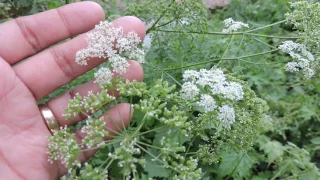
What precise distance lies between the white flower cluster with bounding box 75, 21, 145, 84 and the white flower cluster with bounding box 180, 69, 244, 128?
43 cm

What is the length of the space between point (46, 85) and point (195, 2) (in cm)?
156

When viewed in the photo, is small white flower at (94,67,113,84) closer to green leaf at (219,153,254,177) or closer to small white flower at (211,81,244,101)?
small white flower at (211,81,244,101)

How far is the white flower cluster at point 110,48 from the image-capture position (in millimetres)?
2857

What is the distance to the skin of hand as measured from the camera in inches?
123

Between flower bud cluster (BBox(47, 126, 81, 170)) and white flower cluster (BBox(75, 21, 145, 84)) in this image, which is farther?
white flower cluster (BBox(75, 21, 145, 84))

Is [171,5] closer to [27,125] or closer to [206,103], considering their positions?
[206,103]

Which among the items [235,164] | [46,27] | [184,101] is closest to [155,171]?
[235,164]

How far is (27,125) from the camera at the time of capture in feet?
10.6

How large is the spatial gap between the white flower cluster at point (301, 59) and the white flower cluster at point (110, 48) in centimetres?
138

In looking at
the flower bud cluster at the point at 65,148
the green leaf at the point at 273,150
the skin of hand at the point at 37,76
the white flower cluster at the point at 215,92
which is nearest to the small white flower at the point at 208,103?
the white flower cluster at the point at 215,92

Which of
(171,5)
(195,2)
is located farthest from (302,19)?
(171,5)

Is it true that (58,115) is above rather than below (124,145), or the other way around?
below

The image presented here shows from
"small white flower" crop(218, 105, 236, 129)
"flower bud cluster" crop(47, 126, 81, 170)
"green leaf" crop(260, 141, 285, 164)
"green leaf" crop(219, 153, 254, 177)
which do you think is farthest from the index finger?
"green leaf" crop(260, 141, 285, 164)

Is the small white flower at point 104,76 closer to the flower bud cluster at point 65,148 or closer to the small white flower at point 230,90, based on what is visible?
the flower bud cluster at point 65,148
